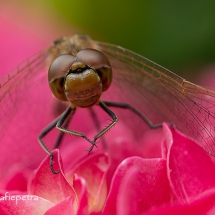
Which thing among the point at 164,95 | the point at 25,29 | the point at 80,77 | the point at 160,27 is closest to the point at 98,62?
the point at 80,77

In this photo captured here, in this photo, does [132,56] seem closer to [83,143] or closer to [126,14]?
[83,143]

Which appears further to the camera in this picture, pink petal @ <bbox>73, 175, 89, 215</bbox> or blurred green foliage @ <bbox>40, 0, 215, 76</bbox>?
blurred green foliage @ <bbox>40, 0, 215, 76</bbox>

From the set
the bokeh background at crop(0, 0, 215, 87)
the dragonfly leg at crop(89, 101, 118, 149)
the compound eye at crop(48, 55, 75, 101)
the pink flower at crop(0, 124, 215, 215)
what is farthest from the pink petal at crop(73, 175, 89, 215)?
the bokeh background at crop(0, 0, 215, 87)

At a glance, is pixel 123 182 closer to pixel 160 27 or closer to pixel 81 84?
pixel 81 84

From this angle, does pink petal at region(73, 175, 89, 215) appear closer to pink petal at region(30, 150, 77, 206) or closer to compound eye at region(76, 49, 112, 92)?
pink petal at region(30, 150, 77, 206)

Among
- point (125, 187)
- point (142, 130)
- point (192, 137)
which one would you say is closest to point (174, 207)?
point (125, 187)
